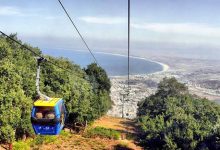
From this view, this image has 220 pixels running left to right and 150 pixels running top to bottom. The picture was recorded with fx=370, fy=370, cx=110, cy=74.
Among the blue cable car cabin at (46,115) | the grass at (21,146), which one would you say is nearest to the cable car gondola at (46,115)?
the blue cable car cabin at (46,115)

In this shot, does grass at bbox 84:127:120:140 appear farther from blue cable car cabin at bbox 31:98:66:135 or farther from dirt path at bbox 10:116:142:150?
blue cable car cabin at bbox 31:98:66:135

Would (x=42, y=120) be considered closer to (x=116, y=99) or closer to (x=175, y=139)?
(x=175, y=139)

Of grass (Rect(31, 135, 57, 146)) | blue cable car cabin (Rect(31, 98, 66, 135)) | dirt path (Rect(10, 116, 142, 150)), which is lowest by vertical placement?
dirt path (Rect(10, 116, 142, 150))

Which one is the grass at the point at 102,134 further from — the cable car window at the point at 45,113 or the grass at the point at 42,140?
the cable car window at the point at 45,113

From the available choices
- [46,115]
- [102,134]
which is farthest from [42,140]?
[46,115]

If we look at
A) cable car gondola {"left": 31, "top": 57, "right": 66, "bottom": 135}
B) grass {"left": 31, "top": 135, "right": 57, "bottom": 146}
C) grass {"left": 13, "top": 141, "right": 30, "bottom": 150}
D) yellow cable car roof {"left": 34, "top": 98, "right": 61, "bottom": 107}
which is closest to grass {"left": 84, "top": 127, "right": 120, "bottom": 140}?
grass {"left": 31, "top": 135, "right": 57, "bottom": 146}

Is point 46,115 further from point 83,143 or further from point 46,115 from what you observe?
point 83,143
